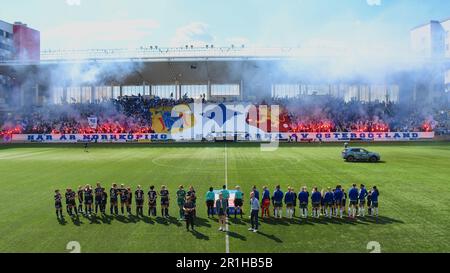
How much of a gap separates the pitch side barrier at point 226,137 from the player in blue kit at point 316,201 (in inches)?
1534

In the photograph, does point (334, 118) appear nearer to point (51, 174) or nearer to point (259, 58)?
point (259, 58)

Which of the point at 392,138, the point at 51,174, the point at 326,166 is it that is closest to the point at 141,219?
the point at 51,174

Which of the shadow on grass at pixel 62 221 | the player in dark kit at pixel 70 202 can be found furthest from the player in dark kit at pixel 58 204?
the player in dark kit at pixel 70 202

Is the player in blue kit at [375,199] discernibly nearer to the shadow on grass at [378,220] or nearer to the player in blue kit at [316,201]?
the shadow on grass at [378,220]

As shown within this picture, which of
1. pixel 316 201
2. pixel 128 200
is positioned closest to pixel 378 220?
pixel 316 201

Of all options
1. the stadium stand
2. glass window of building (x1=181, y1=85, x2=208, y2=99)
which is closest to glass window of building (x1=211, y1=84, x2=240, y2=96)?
glass window of building (x1=181, y1=85, x2=208, y2=99)

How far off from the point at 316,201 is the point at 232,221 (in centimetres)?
316

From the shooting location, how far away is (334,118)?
6381 cm

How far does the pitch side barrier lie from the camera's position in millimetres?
55188

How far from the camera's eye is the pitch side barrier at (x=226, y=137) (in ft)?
181

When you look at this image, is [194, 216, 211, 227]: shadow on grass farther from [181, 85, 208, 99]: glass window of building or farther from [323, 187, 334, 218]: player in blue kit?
[181, 85, 208, 99]: glass window of building

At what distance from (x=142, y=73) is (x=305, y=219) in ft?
181

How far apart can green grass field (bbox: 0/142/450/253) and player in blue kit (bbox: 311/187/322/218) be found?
0.64 metres
